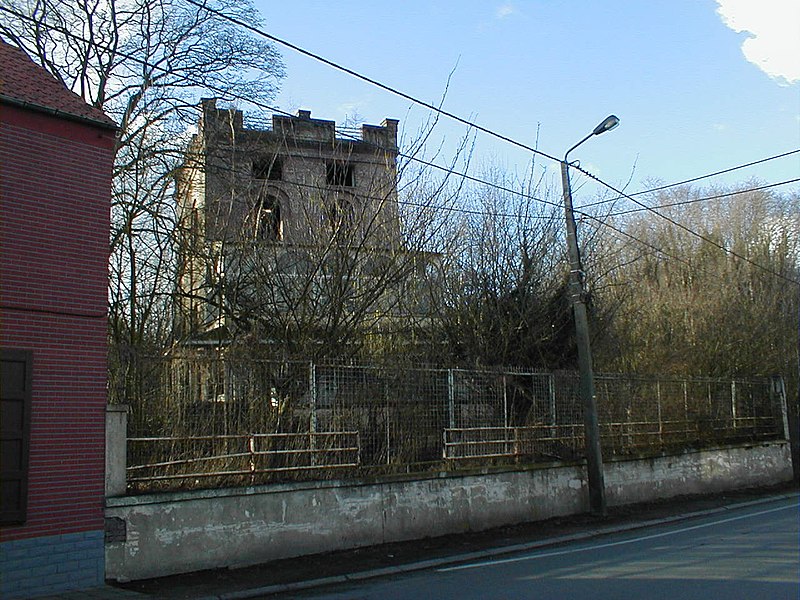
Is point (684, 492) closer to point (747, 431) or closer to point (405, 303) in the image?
point (747, 431)

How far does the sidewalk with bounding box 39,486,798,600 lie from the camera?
9453mm

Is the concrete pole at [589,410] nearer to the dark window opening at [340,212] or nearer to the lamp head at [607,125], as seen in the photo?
the lamp head at [607,125]

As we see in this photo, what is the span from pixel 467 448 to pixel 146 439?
6.35 m

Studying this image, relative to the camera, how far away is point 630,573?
9727 millimetres

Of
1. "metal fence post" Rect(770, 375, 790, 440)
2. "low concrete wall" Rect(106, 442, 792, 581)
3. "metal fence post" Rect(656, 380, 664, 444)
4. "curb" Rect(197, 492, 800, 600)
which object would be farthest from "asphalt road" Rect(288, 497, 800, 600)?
"metal fence post" Rect(770, 375, 790, 440)

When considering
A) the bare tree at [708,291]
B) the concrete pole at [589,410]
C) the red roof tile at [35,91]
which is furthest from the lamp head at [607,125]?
the red roof tile at [35,91]

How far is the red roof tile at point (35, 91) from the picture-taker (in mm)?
9586

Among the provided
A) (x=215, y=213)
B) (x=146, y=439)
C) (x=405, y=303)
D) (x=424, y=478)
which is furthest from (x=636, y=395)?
(x=146, y=439)

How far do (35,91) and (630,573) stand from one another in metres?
9.62

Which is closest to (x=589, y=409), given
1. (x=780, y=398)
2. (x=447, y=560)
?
(x=447, y=560)

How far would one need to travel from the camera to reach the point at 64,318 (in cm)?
962

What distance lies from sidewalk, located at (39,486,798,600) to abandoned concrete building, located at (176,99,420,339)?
4941 mm

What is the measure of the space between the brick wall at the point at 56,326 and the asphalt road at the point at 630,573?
9.29ft

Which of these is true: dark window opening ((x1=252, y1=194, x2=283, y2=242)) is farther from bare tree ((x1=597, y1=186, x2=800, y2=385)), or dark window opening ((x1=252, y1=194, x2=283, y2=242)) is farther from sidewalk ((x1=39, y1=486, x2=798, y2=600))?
bare tree ((x1=597, y1=186, x2=800, y2=385))
